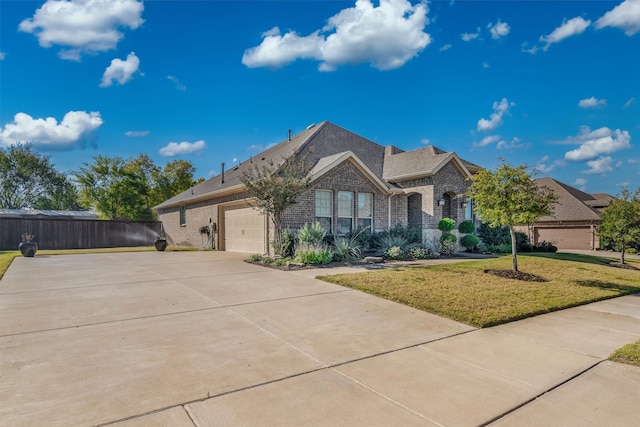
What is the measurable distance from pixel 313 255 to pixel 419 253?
462 centimetres

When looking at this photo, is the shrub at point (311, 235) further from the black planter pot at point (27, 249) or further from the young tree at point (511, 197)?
the black planter pot at point (27, 249)

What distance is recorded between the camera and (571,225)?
27266 millimetres

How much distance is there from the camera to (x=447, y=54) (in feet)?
53.9

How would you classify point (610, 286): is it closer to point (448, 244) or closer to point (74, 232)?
point (448, 244)

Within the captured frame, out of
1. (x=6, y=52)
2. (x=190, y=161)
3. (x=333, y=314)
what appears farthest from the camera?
(x=190, y=161)

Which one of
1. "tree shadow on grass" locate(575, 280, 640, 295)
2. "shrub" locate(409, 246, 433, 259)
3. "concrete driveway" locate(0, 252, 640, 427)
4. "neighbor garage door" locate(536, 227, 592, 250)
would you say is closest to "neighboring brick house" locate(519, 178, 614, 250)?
"neighbor garage door" locate(536, 227, 592, 250)

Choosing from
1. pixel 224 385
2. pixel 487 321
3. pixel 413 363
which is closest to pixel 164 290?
pixel 224 385

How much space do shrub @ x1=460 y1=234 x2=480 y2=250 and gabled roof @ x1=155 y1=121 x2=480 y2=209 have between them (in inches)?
124

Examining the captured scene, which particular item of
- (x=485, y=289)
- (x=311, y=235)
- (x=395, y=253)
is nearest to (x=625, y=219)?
(x=395, y=253)

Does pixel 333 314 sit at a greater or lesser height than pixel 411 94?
lesser

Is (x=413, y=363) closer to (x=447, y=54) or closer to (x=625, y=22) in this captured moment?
(x=447, y=54)

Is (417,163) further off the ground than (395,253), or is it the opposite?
(417,163)

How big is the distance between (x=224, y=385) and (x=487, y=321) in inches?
164

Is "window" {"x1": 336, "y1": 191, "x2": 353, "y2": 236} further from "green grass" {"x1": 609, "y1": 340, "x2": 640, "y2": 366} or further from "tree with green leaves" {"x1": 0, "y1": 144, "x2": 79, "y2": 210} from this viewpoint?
"tree with green leaves" {"x1": 0, "y1": 144, "x2": 79, "y2": 210}
